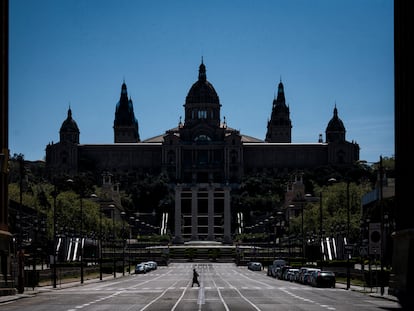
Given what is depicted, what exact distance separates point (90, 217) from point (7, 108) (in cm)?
11245

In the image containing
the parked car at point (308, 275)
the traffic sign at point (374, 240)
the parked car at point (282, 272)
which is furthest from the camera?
the parked car at point (282, 272)

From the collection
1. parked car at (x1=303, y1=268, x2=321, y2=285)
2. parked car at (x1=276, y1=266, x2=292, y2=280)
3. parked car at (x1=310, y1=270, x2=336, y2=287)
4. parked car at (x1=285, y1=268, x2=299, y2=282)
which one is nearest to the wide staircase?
parked car at (x1=310, y1=270, x2=336, y2=287)

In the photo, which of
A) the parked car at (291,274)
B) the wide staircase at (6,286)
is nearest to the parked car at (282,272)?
the parked car at (291,274)

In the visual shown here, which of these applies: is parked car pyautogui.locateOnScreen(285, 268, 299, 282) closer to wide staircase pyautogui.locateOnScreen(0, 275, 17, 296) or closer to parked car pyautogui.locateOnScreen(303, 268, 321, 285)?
parked car pyautogui.locateOnScreen(303, 268, 321, 285)

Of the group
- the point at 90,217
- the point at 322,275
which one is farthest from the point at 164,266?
the point at 322,275

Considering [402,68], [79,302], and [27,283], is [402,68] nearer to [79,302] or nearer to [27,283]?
[79,302]

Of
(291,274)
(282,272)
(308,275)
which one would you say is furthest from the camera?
(282,272)

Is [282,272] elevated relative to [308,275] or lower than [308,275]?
lower

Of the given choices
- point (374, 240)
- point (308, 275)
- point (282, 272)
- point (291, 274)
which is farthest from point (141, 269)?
point (374, 240)

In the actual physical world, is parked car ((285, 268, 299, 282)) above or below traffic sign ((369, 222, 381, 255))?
below

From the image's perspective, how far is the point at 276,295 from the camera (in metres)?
56.1

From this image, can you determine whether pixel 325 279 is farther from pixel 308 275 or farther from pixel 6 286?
pixel 6 286

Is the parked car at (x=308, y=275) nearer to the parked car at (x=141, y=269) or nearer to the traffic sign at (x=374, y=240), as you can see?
the traffic sign at (x=374, y=240)

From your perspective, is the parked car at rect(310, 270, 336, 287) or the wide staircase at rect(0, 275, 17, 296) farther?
the parked car at rect(310, 270, 336, 287)
